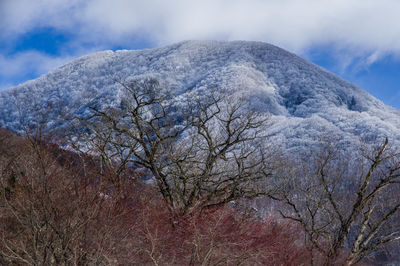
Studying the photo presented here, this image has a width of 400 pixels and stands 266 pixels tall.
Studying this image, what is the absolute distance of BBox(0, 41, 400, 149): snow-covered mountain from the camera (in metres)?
94.2

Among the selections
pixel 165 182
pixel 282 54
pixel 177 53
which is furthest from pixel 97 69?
pixel 165 182

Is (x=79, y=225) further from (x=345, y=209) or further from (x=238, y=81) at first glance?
(x=238, y=81)

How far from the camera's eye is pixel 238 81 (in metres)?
106

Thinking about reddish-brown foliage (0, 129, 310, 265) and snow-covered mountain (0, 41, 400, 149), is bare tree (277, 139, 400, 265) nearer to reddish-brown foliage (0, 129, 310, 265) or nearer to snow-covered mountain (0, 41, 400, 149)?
reddish-brown foliage (0, 129, 310, 265)

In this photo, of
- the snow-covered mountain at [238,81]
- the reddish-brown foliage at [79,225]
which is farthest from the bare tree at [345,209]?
the snow-covered mountain at [238,81]

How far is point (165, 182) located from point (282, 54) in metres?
131

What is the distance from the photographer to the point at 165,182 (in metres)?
12.7

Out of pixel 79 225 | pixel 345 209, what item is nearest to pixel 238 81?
pixel 345 209

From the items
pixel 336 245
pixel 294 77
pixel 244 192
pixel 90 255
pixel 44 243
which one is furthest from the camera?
pixel 294 77

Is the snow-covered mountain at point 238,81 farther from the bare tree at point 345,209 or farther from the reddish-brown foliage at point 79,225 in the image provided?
the reddish-brown foliage at point 79,225

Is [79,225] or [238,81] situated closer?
[79,225]

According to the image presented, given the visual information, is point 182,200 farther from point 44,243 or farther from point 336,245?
point 44,243

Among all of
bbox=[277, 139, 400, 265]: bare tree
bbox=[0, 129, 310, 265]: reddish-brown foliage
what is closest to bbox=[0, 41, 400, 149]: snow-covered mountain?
bbox=[277, 139, 400, 265]: bare tree

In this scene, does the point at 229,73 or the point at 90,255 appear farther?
the point at 229,73
